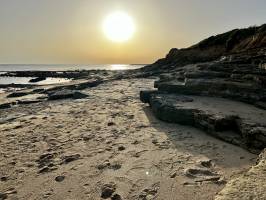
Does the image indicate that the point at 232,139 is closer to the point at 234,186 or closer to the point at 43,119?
the point at 234,186

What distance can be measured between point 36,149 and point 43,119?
11.5 ft

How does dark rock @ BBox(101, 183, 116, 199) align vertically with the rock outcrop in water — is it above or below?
below

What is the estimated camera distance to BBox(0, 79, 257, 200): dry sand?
15.7 feet

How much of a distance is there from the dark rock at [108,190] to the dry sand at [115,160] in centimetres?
3

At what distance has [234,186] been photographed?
391cm

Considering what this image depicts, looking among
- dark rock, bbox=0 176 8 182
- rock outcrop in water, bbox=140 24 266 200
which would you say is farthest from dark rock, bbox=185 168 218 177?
dark rock, bbox=0 176 8 182

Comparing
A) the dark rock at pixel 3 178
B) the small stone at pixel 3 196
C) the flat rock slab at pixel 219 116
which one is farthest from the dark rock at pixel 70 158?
the flat rock slab at pixel 219 116

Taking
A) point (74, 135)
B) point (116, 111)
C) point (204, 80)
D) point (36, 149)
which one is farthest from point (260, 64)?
point (36, 149)

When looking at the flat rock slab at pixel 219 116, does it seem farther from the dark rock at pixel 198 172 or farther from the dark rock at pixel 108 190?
the dark rock at pixel 108 190

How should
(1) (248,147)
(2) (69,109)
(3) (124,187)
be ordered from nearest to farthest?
1. (3) (124,187)
2. (1) (248,147)
3. (2) (69,109)

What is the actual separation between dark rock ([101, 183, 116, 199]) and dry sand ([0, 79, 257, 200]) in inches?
1.1

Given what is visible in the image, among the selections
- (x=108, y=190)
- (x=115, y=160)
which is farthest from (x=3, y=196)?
(x=115, y=160)

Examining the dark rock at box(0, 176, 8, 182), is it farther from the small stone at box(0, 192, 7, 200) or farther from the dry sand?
the small stone at box(0, 192, 7, 200)

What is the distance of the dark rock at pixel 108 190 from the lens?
4.65 m
